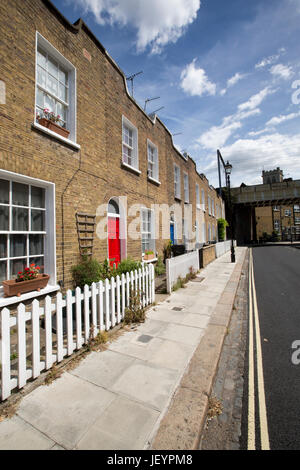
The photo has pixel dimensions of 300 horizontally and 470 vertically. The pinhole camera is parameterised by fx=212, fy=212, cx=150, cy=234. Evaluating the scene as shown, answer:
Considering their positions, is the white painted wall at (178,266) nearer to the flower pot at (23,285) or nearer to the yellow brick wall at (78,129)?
the yellow brick wall at (78,129)

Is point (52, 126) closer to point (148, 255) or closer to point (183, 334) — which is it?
point (183, 334)

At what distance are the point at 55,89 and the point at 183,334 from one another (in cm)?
663

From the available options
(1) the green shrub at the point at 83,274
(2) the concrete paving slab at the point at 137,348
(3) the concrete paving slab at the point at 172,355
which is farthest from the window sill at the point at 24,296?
(3) the concrete paving slab at the point at 172,355

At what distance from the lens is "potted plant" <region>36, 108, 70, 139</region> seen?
16.3ft

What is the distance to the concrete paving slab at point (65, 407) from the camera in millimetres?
1950

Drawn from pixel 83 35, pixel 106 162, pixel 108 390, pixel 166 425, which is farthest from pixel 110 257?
pixel 83 35

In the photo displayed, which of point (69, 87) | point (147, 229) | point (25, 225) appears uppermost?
point (69, 87)

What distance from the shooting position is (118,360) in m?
3.15

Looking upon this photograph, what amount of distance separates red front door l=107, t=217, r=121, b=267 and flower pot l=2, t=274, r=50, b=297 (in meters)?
2.62

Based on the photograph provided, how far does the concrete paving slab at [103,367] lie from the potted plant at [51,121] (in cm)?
501

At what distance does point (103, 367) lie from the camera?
117 inches

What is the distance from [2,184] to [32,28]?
360cm

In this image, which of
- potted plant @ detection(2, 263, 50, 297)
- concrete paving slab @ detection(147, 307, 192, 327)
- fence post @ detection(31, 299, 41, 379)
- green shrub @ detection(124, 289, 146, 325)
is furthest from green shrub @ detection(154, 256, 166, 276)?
fence post @ detection(31, 299, 41, 379)

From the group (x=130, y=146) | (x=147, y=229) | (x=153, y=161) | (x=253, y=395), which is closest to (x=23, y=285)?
(x=253, y=395)
